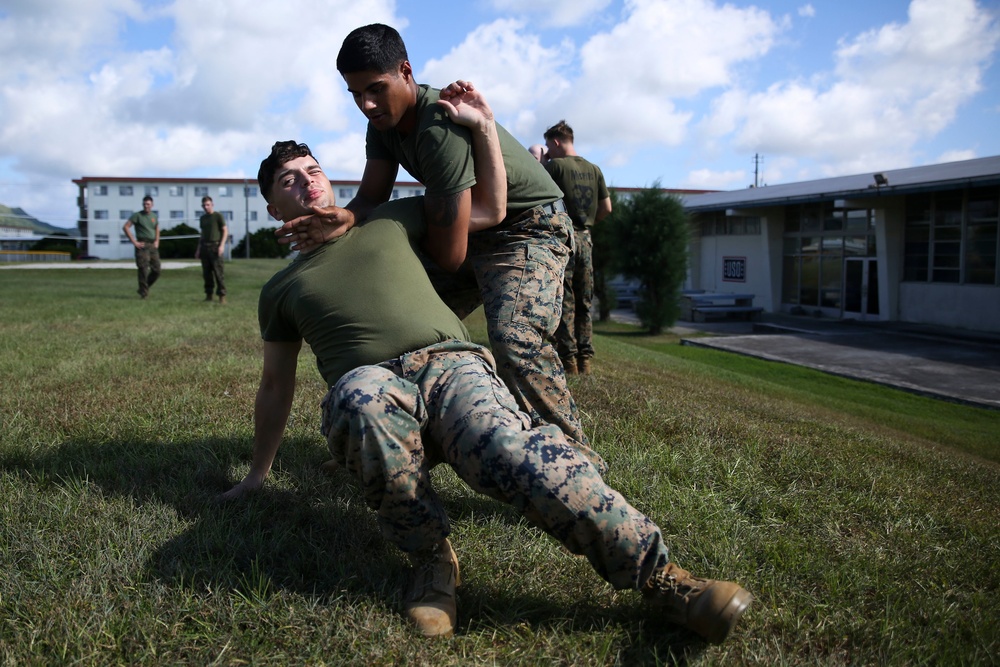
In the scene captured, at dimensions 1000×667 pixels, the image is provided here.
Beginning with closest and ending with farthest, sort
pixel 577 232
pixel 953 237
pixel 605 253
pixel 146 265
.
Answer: pixel 577 232
pixel 146 265
pixel 953 237
pixel 605 253

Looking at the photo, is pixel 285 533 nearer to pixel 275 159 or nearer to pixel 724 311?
pixel 275 159

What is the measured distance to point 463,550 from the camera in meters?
2.78

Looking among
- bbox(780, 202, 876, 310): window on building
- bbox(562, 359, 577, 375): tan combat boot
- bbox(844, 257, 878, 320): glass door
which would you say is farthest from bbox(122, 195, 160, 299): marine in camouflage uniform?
bbox(780, 202, 876, 310): window on building

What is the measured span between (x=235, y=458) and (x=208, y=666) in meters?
1.75

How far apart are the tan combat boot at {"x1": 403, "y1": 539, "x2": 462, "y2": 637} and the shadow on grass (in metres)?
0.07

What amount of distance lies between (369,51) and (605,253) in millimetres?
21214

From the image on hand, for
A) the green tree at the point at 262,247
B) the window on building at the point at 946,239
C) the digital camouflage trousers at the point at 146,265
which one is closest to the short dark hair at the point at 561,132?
the digital camouflage trousers at the point at 146,265

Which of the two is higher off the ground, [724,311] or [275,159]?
[275,159]

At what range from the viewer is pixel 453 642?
7.24ft

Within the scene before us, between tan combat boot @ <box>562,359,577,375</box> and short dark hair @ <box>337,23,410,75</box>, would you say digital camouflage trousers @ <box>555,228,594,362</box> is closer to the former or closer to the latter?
tan combat boot @ <box>562,359,577,375</box>

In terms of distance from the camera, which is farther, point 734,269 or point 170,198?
point 170,198

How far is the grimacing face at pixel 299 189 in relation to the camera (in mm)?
2816

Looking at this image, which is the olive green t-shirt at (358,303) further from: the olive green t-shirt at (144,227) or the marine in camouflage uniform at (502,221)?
the olive green t-shirt at (144,227)

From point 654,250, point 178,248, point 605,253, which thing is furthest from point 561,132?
point 178,248
